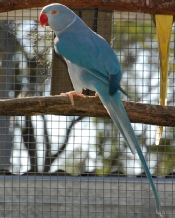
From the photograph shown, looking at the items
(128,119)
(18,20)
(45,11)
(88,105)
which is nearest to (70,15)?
(45,11)

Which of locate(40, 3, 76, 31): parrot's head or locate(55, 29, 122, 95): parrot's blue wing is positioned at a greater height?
A: locate(40, 3, 76, 31): parrot's head

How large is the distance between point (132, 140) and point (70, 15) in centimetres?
57

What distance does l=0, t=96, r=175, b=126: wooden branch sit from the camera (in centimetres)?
234

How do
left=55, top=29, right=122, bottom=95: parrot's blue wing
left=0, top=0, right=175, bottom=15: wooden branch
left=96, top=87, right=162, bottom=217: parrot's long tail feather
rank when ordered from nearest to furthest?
1. left=96, top=87, right=162, bottom=217: parrot's long tail feather
2. left=55, top=29, right=122, bottom=95: parrot's blue wing
3. left=0, top=0, right=175, bottom=15: wooden branch

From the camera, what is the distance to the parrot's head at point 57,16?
2447 millimetres

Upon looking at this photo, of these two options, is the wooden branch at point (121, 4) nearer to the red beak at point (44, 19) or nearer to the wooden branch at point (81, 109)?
the red beak at point (44, 19)

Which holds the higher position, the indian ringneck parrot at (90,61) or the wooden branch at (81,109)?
the indian ringneck parrot at (90,61)

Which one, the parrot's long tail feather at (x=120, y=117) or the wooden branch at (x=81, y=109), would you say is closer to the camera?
the parrot's long tail feather at (x=120, y=117)

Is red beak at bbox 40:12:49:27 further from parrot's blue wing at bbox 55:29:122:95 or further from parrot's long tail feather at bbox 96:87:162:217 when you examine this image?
parrot's long tail feather at bbox 96:87:162:217

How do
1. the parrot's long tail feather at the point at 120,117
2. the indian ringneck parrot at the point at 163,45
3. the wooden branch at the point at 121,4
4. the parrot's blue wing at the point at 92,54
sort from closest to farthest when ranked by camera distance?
the parrot's long tail feather at the point at 120,117 → the parrot's blue wing at the point at 92,54 → the wooden branch at the point at 121,4 → the indian ringneck parrot at the point at 163,45

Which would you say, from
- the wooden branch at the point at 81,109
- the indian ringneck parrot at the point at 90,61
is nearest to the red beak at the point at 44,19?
the indian ringneck parrot at the point at 90,61

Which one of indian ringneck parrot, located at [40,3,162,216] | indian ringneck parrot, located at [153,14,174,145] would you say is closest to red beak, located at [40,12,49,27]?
indian ringneck parrot, located at [40,3,162,216]

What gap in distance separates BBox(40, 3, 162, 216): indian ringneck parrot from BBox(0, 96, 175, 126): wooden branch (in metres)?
0.07

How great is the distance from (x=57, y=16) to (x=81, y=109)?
0.36 meters
